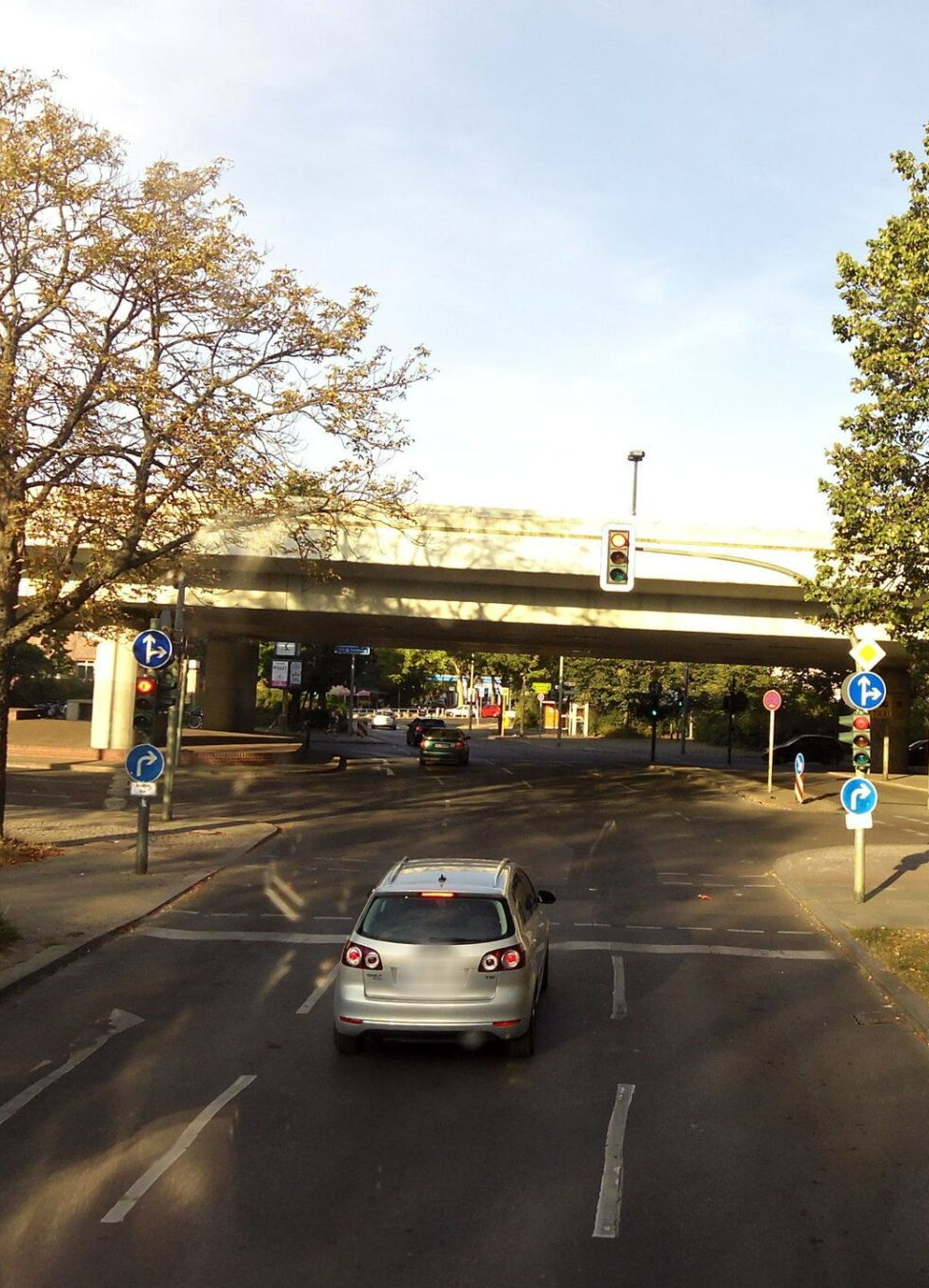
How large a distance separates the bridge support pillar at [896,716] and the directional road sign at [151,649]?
116 feet

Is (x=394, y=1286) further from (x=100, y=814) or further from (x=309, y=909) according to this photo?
(x=100, y=814)

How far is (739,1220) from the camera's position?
6.18 meters

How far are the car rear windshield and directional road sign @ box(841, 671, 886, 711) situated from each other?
30.0ft

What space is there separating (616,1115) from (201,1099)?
113 inches

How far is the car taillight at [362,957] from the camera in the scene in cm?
890

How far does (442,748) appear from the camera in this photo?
47031 millimetres

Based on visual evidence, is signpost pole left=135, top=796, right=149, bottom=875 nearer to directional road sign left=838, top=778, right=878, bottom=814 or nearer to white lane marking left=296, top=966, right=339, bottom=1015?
white lane marking left=296, top=966, right=339, bottom=1015

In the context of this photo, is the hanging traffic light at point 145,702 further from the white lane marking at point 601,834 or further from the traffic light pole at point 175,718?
the white lane marking at point 601,834

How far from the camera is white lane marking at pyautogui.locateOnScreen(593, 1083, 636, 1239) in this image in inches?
238

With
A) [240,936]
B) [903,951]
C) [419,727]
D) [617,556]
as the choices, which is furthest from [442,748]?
[903,951]

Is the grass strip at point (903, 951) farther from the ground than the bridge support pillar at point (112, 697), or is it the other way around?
the bridge support pillar at point (112, 697)

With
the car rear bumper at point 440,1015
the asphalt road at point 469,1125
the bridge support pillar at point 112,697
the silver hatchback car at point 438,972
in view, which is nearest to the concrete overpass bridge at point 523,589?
the bridge support pillar at point 112,697

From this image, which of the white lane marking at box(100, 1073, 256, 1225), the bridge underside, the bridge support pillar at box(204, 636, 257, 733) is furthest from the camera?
the bridge support pillar at box(204, 636, 257, 733)

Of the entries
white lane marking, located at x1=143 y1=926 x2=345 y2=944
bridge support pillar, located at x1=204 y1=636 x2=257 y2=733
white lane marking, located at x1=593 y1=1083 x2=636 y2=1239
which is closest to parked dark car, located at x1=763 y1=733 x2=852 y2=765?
bridge support pillar, located at x1=204 y1=636 x2=257 y2=733
